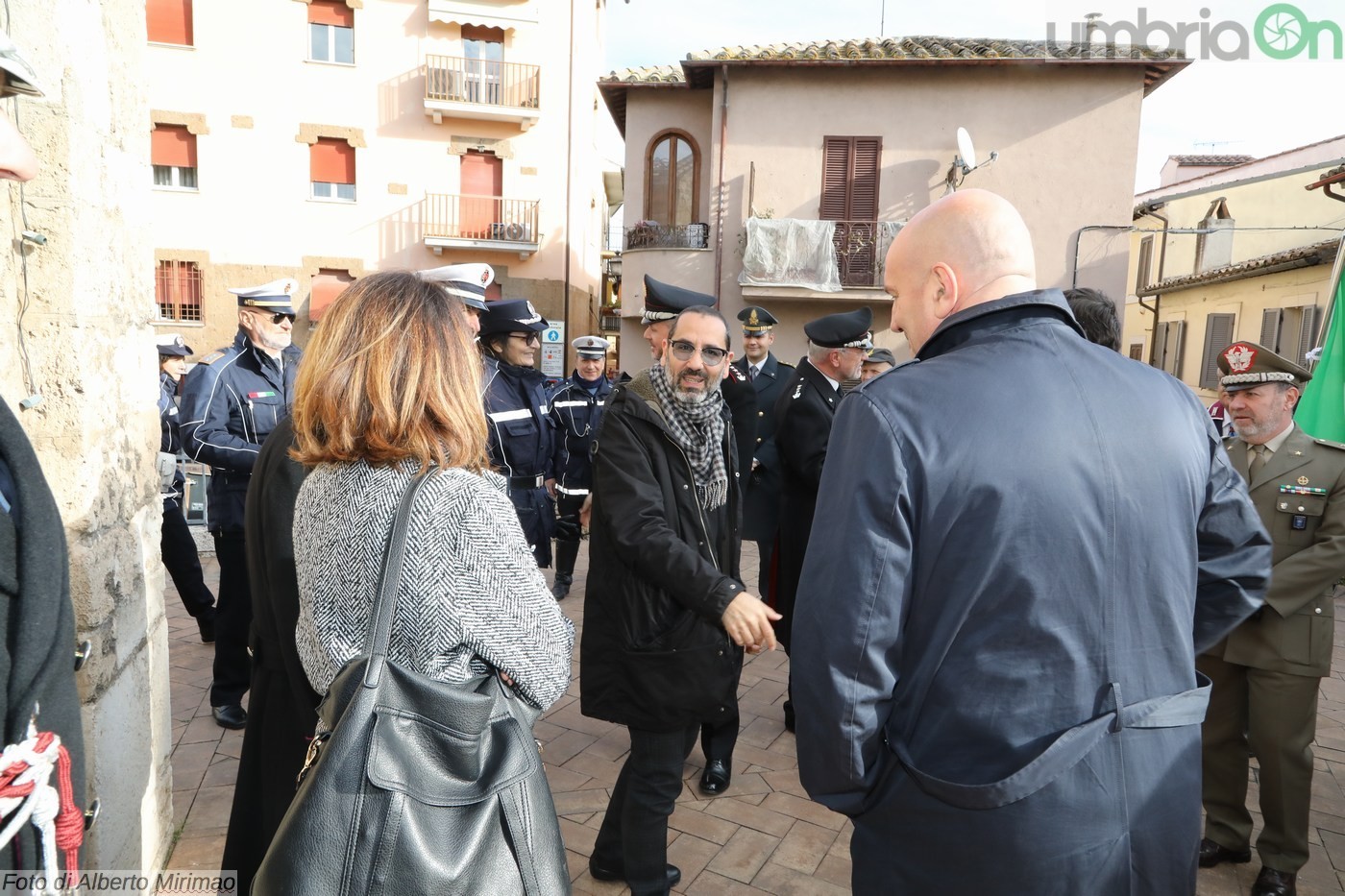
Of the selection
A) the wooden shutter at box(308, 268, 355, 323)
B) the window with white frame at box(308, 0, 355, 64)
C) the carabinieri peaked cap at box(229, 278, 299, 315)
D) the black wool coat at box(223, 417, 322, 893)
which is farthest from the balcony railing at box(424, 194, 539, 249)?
the black wool coat at box(223, 417, 322, 893)

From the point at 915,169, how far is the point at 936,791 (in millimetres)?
15911

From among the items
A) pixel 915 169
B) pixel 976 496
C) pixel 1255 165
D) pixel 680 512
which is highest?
pixel 1255 165

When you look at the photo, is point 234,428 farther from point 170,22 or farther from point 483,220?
point 170,22

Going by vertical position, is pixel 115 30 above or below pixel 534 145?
below

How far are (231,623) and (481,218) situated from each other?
17.8 meters

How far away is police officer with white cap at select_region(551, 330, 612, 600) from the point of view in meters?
6.36

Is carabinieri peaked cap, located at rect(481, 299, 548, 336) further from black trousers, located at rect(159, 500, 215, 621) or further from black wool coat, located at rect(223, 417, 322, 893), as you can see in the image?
black wool coat, located at rect(223, 417, 322, 893)

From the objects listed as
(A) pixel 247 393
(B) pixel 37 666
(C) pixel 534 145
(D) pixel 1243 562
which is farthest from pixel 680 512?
(C) pixel 534 145

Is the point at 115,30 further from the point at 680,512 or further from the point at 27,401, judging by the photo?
the point at 680,512

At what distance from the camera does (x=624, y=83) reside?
16266 millimetres

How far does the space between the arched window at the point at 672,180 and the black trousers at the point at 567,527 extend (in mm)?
11030

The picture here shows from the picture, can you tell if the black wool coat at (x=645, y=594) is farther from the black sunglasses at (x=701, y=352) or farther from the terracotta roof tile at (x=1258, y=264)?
the terracotta roof tile at (x=1258, y=264)

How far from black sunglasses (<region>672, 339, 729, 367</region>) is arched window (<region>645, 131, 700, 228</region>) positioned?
47.2ft

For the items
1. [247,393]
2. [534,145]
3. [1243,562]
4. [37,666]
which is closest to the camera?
[37,666]
